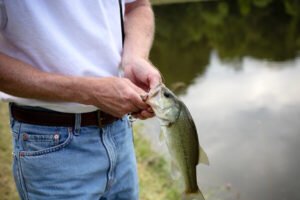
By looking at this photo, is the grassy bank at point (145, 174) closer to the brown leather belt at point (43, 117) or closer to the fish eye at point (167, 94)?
the brown leather belt at point (43, 117)

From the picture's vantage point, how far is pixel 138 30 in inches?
85.2

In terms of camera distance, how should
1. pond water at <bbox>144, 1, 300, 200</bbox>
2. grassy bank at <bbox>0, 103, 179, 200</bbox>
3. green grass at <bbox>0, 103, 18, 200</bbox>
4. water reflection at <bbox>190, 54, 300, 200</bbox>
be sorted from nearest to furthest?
green grass at <bbox>0, 103, 18, 200</bbox> → grassy bank at <bbox>0, 103, 179, 200</bbox> → water reflection at <bbox>190, 54, 300, 200</bbox> → pond water at <bbox>144, 1, 300, 200</bbox>

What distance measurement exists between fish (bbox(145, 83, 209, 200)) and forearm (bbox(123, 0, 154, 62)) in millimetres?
252

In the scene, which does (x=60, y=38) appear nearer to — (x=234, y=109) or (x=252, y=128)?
(x=252, y=128)

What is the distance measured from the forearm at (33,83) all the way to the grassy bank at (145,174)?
2754 mm

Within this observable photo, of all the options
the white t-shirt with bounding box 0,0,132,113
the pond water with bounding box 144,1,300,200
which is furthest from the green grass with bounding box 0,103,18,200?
the white t-shirt with bounding box 0,0,132,113

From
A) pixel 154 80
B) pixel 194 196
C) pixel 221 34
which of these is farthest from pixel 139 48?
pixel 221 34

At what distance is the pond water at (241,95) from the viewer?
6.44 meters

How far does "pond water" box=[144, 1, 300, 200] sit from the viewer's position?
253 inches

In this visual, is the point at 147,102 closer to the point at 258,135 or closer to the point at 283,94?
the point at 258,135

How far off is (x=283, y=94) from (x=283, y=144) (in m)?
2.58

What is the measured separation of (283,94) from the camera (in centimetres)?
977

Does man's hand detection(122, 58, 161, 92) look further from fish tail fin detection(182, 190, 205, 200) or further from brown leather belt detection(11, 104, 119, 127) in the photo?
fish tail fin detection(182, 190, 205, 200)

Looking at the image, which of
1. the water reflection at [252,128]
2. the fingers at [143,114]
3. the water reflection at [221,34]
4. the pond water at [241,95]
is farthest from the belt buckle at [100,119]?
the water reflection at [221,34]
